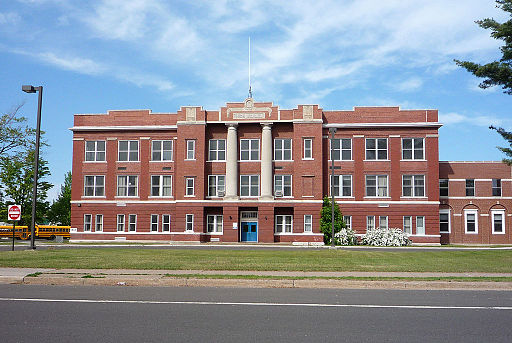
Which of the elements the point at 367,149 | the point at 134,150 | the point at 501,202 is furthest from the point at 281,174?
the point at 501,202

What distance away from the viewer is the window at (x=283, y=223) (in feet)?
152

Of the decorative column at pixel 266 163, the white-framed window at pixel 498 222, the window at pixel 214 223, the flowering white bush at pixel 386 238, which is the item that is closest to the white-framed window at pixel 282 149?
the decorative column at pixel 266 163

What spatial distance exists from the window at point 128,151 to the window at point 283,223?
1479 centimetres

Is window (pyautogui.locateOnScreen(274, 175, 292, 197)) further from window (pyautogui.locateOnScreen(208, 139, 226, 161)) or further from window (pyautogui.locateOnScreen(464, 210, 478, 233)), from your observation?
window (pyautogui.locateOnScreen(464, 210, 478, 233))

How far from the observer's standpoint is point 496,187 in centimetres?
4834

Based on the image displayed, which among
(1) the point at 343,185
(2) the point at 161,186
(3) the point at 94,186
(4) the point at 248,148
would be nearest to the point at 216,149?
(4) the point at 248,148

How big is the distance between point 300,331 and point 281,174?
38.3 m

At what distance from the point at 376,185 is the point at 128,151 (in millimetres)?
23604

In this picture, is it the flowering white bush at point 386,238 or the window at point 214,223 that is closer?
the flowering white bush at point 386,238

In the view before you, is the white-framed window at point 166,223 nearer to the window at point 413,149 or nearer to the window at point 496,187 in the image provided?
the window at point 413,149

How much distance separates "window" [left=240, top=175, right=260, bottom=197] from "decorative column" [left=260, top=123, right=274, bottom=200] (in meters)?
0.86

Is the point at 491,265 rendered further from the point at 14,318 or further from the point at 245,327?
the point at 14,318

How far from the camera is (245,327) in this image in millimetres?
8539

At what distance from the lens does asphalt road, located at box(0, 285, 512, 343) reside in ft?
26.1
